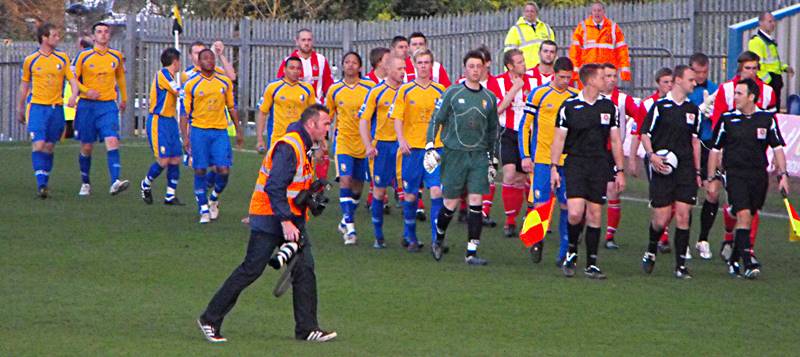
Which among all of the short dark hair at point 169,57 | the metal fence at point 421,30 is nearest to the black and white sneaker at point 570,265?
the short dark hair at point 169,57

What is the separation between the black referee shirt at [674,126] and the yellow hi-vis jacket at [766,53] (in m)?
7.60

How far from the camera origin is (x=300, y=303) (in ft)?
32.0

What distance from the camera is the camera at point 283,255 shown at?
9.30 m

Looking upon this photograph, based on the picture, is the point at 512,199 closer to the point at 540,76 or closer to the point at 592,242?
the point at 540,76

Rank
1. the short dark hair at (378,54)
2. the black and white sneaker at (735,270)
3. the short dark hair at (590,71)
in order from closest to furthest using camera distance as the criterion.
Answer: the short dark hair at (590,71)
the black and white sneaker at (735,270)
the short dark hair at (378,54)

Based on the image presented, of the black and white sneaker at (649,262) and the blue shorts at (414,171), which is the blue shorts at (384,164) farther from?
the black and white sneaker at (649,262)

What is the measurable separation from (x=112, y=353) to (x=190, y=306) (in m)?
2.05

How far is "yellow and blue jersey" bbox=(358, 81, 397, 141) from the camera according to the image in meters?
14.6

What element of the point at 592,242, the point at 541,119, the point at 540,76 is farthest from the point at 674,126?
the point at 540,76

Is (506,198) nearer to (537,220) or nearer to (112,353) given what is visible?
(537,220)

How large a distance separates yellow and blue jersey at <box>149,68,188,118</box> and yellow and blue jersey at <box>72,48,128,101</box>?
650 millimetres

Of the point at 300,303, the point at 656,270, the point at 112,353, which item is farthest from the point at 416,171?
the point at 112,353

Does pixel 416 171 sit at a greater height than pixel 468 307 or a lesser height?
greater

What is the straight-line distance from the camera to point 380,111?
48.9 ft
